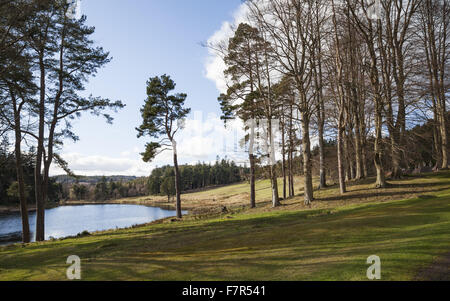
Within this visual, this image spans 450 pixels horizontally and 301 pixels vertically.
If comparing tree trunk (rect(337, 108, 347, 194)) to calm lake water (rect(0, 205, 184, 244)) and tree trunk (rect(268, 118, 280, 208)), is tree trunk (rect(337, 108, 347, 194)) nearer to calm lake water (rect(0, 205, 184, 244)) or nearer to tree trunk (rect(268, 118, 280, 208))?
tree trunk (rect(268, 118, 280, 208))

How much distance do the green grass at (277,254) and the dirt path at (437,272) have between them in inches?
5.7

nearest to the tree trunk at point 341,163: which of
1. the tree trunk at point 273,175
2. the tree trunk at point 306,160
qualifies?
the tree trunk at point 306,160

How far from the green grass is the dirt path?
0.48 ft

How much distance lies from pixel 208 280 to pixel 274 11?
57.7 feet

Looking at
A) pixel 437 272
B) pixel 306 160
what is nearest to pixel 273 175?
pixel 306 160

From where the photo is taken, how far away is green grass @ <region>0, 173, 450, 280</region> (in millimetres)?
5396

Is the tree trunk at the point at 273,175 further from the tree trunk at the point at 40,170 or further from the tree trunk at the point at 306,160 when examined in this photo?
the tree trunk at the point at 40,170

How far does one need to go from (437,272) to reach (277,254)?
3365 mm

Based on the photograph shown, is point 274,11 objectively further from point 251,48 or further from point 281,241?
point 281,241

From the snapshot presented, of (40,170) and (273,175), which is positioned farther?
(273,175)

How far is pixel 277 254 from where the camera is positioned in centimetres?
696

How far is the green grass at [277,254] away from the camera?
5.40 metres

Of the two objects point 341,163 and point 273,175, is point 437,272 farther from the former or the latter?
point 341,163

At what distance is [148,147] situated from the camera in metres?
24.7
